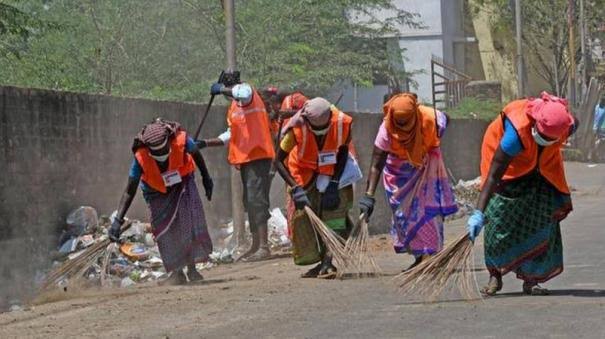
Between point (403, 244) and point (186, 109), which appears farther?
point (186, 109)

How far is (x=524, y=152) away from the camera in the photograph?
28.5 ft

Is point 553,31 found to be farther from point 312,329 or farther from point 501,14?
point 312,329

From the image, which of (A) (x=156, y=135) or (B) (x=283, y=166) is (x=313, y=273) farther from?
(A) (x=156, y=135)

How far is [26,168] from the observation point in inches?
466

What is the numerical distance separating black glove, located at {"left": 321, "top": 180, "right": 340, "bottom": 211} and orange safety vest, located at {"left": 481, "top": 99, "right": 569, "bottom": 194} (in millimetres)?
2215

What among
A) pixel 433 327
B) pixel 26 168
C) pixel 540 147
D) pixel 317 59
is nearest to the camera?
pixel 433 327

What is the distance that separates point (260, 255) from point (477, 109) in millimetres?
17252

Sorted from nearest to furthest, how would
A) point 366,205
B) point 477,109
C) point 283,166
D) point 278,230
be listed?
point 366,205
point 283,166
point 278,230
point 477,109

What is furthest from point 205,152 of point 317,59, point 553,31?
point 553,31

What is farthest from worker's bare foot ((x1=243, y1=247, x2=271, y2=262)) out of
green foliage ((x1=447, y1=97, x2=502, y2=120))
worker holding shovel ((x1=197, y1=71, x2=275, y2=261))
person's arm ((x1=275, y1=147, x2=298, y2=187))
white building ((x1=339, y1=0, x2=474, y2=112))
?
white building ((x1=339, y1=0, x2=474, y2=112))

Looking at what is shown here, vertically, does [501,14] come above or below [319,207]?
above

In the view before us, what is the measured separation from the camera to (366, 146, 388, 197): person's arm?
34.8 ft

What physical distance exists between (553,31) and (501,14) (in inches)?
66.0

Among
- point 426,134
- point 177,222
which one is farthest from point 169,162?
point 426,134
